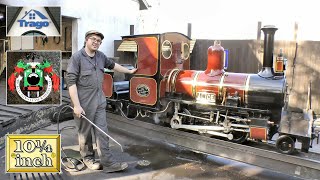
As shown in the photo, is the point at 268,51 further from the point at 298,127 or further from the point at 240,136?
the point at 240,136

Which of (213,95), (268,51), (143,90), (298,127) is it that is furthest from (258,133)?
(143,90)

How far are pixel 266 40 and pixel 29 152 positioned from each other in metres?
4.03

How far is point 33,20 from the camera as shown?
326cm

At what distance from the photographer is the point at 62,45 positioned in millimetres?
14414

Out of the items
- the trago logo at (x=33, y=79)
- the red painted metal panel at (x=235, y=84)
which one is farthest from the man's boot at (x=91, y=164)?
the red painted metal panel at (x=235, y=84)

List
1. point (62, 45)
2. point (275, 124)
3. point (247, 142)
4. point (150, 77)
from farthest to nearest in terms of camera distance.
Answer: point (62, 45) < point (150, 77) < point (247, 142) < point (275, 124)

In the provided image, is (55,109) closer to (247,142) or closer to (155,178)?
(155,178)

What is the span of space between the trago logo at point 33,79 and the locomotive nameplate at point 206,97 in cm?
302

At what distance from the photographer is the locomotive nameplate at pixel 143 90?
6.06 m

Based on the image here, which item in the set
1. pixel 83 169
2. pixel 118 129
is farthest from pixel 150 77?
pixel 83 169

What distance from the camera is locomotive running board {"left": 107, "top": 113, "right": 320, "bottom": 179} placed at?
426 cm

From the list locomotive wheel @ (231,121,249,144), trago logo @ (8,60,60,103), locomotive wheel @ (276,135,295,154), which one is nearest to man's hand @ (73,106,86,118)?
trago logo @ (8,60,60,103)

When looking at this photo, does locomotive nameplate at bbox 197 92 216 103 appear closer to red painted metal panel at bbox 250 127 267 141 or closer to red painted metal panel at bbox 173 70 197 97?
red painted metal panel at bbox 173 70 197 97

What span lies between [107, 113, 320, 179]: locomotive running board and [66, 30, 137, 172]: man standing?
152 cm
